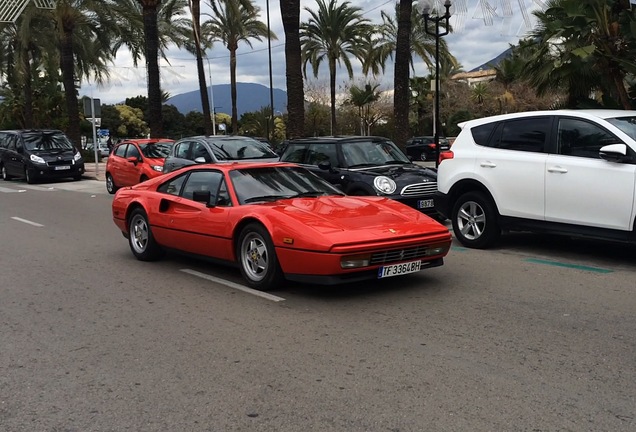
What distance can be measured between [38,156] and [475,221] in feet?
62.8

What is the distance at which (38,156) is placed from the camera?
23.8 meters

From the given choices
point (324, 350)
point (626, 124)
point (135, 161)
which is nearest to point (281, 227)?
point (324, 350)

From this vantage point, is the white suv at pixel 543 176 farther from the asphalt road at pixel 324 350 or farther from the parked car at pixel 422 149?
the parked car at pixel 422 149

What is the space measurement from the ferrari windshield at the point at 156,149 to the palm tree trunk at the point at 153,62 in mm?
6892

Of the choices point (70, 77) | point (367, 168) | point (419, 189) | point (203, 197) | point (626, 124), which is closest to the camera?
point (203, 197)

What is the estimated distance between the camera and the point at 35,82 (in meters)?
51.5

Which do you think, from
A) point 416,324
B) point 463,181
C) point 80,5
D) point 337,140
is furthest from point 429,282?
point 80,5

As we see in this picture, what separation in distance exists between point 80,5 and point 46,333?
1077 inches

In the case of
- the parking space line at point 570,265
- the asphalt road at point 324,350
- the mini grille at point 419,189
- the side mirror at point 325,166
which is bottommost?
the asphalt road at point 324,350

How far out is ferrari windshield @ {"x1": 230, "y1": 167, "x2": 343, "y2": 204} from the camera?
7348 mm

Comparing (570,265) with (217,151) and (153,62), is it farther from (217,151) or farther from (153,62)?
(153,62)

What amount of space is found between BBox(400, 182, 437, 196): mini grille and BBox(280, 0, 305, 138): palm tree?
9436 millimetres

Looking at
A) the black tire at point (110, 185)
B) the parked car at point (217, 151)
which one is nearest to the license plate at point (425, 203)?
the parked car at point (217, 151)

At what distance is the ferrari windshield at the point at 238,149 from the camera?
1540cm
